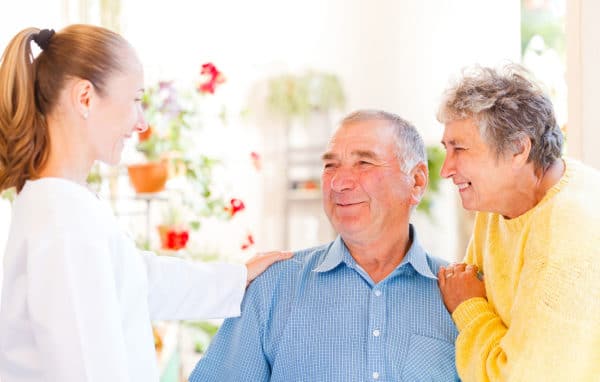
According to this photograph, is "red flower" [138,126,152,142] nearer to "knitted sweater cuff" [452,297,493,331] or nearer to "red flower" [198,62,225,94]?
"red flower" [198,62,225,94]

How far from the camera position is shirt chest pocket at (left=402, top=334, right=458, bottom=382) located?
6.08 feet

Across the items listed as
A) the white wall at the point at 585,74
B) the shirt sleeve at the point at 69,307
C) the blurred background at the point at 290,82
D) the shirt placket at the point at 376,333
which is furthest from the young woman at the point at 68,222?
the blurred background at the point at 290,82

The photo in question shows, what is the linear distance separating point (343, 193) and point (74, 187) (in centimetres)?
78

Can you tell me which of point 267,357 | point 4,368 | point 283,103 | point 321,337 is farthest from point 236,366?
point 283,103

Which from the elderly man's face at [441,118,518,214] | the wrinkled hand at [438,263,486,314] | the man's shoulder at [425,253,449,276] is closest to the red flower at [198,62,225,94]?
the man's shoulder at [425,253,449,276]

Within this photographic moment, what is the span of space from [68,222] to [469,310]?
2.87 feet

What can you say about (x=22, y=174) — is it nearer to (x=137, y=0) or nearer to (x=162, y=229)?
(x=162, y=229)

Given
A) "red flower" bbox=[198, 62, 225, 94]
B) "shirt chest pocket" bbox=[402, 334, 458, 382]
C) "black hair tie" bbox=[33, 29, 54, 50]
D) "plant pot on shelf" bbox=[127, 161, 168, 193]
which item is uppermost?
"black hair tie" bbox=[33, 29, 54, 50]

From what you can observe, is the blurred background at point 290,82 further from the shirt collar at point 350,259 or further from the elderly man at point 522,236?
the elderly man at point 522,236

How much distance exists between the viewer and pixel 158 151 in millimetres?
3525

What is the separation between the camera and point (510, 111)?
1597mm

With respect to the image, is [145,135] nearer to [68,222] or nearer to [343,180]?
[343,180]

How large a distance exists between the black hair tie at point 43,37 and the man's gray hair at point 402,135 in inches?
33.2

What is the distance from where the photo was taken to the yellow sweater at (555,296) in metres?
1.42
